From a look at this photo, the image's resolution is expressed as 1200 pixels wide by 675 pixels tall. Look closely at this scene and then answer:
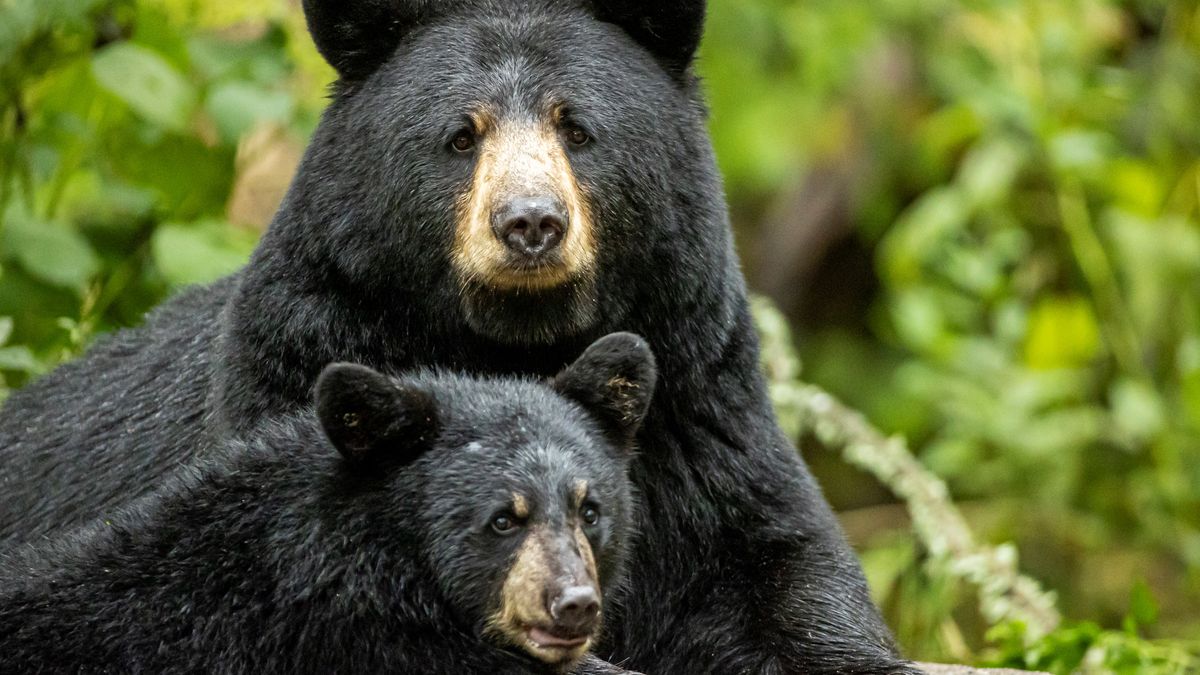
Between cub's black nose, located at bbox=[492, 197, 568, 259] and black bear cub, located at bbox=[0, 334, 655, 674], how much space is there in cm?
48

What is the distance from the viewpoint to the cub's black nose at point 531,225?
512 centimetres

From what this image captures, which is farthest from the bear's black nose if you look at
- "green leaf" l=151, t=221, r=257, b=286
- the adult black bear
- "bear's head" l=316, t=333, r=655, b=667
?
"green leaf" l=151, t=221, r=257, b=286

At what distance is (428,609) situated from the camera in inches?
194

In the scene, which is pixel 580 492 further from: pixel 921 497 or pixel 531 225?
pixel 921 497

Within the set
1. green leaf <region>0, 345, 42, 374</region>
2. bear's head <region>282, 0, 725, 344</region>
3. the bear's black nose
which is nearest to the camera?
the bear's black nose

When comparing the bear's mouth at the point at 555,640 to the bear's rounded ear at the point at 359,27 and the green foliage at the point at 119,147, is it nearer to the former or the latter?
the bear's rounded ear at the point at 359,27

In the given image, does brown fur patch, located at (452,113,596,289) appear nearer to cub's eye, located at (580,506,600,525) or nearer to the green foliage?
cub's eye, located at (580,506,600,525)

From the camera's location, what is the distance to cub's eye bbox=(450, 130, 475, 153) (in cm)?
550

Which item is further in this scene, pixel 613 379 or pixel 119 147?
pixel 119 147

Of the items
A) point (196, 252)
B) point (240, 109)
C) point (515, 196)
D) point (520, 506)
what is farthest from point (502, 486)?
point (240, 109)

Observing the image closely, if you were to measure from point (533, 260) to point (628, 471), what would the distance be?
2.97 feet

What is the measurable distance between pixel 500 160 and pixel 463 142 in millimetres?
225

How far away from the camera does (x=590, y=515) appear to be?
16.6 ft

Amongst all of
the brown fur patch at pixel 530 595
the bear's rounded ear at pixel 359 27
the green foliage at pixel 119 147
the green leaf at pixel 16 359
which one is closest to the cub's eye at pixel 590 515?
the brown fur patch at pixel 530 595
